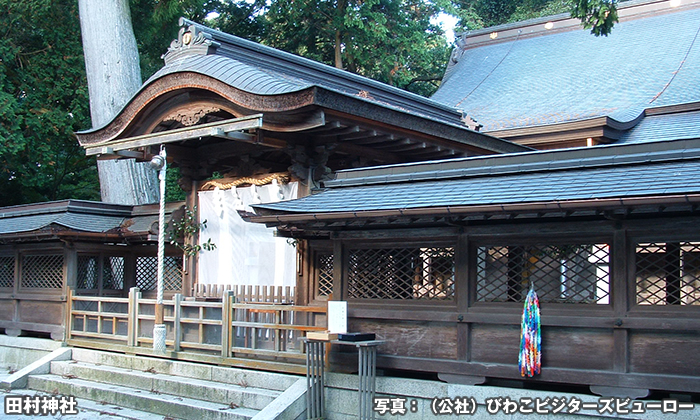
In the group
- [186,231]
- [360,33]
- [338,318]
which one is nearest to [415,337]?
[338,318]

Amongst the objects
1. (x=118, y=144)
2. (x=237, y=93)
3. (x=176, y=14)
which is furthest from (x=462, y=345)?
(x=176, y=14)

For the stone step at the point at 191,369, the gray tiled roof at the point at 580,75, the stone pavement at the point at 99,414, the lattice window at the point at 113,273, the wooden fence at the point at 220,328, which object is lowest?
the stone pavement at the point at 99,414

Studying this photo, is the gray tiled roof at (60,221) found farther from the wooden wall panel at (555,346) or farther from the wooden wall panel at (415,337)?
the wooden wall panel at (555,346)

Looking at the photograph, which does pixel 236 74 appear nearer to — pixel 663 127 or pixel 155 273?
pixel 155 273

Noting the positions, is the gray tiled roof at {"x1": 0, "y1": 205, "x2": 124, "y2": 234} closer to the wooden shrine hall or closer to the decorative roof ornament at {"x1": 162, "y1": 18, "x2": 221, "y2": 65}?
the wooden shrine hall

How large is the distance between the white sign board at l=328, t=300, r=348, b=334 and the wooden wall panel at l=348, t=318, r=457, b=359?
455 mm

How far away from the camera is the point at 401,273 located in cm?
925

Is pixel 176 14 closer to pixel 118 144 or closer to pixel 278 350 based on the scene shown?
pixel 118 144

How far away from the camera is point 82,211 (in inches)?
542

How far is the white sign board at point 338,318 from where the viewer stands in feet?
28.0

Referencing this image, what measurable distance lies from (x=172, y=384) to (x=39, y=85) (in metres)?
13.4

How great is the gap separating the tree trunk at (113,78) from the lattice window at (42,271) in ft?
12.9

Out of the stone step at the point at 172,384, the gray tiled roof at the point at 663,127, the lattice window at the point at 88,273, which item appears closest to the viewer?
the stone step at the point at 172,384

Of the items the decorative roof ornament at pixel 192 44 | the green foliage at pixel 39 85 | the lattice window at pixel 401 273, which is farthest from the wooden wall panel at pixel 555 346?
the green foliage at pixel 39 85
